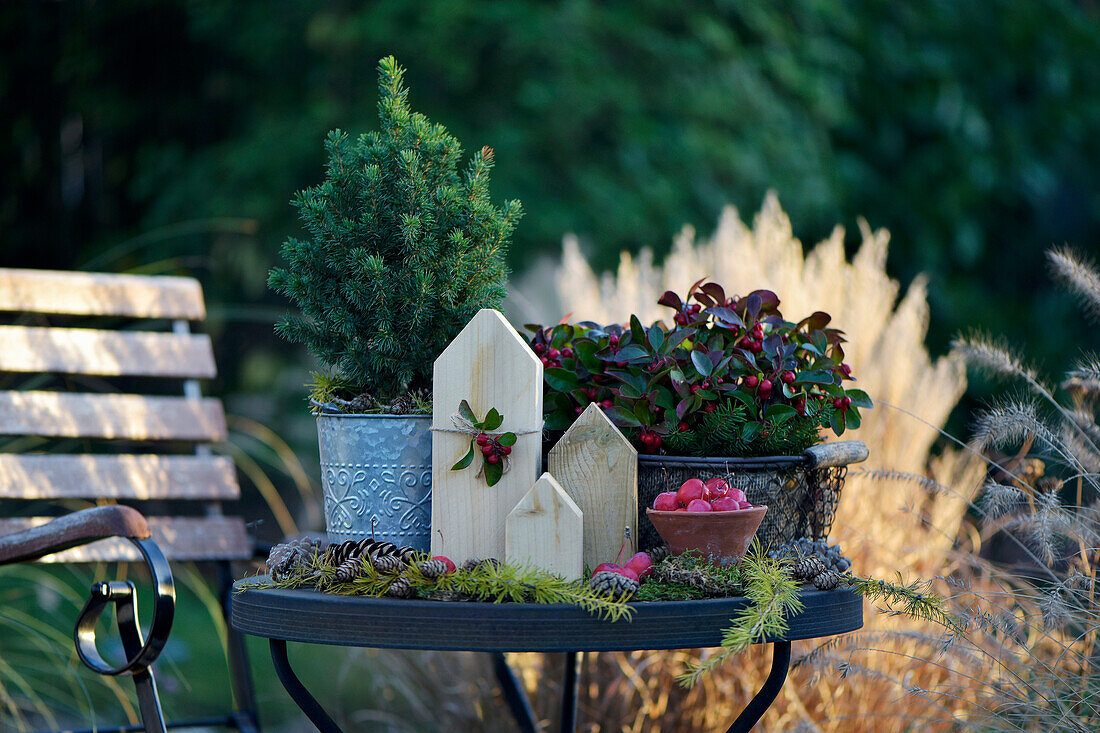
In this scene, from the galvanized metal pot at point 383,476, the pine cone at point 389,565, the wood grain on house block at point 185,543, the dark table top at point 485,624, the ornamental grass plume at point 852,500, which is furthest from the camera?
the ornamental grass plume at point 852,500

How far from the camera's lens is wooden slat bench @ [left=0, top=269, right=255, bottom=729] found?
200cm

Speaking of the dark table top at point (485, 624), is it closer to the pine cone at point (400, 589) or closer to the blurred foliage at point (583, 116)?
the pine cone at point (400, 589)

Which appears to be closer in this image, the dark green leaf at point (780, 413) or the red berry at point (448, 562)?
the red berry at point (448, 562)

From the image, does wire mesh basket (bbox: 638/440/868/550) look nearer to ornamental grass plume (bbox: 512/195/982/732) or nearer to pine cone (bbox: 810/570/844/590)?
pine cone (bbox: 810/570/844/590)

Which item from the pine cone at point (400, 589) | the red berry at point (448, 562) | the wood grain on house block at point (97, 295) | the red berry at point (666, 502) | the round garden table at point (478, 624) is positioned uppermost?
the wood grain on house block at point (97, 295)

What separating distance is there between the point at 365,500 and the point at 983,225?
5128 mm

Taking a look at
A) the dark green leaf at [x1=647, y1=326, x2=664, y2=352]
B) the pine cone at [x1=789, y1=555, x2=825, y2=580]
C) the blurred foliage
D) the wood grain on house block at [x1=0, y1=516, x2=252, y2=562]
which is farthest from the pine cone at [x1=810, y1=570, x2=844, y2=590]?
the blurred foliage

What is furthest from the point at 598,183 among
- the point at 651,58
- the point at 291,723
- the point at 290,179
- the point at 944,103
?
the point at 291,723

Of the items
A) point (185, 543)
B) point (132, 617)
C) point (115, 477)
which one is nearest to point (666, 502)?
point (132, 617)

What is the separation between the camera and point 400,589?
1.04m

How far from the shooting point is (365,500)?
1.24 meters

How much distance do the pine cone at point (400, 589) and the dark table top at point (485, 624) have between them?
0.05 feet

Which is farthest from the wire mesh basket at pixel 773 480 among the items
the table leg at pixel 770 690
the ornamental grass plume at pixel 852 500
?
the ornamental grass plume at pixel 852 500

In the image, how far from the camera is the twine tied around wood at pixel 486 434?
3.71 feet
